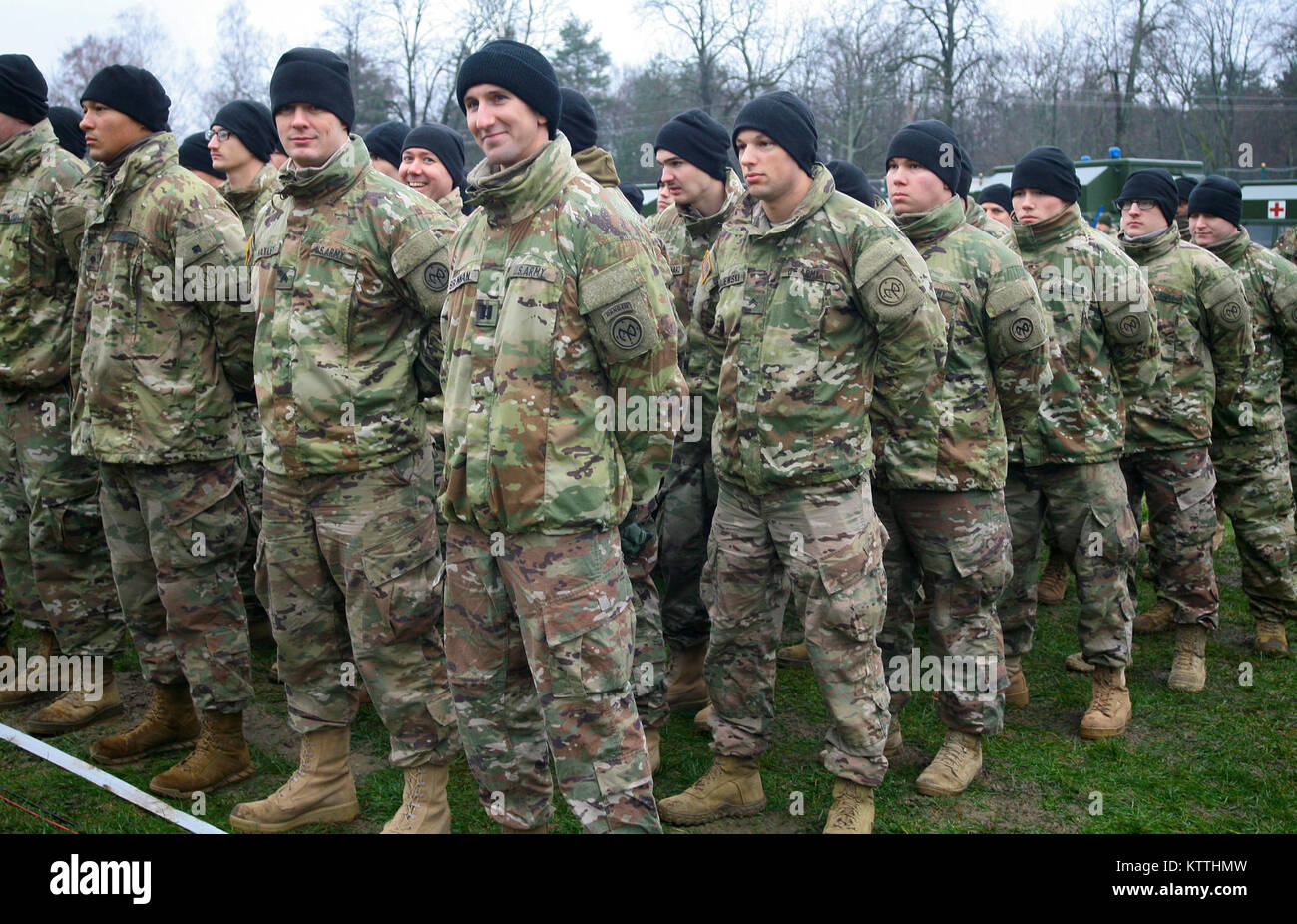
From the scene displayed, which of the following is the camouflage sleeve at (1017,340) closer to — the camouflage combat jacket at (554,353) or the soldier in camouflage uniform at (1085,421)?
the soldier in camouflage uniform at (1085,421)

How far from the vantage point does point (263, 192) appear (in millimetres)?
6164

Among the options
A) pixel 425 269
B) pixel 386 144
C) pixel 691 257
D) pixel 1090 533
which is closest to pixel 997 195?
pixel 691 257

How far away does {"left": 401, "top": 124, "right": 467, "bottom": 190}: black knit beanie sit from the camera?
6270mm

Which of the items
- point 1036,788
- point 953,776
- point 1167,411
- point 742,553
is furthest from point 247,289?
point 1167,411

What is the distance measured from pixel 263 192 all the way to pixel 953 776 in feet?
15.5

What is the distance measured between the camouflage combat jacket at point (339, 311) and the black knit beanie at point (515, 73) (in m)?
0.75

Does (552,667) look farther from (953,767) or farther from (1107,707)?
(1107,707)

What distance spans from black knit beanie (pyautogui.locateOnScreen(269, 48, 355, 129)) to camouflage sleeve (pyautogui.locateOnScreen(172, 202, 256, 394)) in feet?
2.29

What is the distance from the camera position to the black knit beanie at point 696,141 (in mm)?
5395

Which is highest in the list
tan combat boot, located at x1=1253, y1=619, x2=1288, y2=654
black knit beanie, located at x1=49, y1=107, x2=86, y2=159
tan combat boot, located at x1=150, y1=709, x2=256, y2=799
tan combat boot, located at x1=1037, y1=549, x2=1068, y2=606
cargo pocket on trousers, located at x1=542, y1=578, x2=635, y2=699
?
black knit beanie, located at x1=49, y1=107, x2=86, y2=159

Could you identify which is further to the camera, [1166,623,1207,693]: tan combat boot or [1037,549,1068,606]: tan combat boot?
[1037,549,1068,606]: tan combat boot

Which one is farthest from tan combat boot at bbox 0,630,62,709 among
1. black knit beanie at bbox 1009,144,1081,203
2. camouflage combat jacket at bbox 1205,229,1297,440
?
camouflage combat jacket at bbox 1205,229,1297,440

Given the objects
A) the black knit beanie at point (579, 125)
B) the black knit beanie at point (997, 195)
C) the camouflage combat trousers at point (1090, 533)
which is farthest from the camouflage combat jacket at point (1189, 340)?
the black knit beanie at point (579, 125)

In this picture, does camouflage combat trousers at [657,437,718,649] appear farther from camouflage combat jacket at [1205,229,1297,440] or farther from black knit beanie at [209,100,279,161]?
camouflage combat jacket at [1205,229,1297,440]
